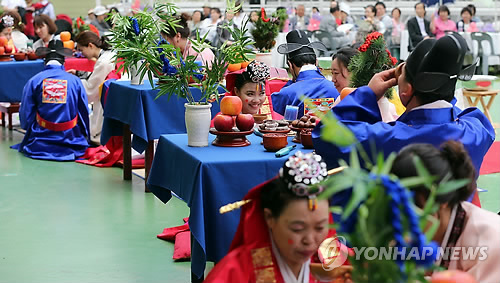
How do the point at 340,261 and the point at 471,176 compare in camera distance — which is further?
the point at 340,261

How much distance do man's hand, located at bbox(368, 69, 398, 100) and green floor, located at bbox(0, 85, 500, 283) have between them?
1520mm

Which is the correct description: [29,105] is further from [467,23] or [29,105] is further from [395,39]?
[467,23]

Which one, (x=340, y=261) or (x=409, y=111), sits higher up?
(x=409, y=111)

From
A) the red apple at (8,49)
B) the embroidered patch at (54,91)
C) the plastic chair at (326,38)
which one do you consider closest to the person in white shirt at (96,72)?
the embroidered patch at (54,91)

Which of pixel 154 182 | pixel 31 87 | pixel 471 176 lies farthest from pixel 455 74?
pixel 31 87

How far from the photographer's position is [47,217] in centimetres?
490

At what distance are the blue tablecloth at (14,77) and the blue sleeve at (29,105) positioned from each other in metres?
0.89

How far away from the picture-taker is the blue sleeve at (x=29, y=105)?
21.9 ft

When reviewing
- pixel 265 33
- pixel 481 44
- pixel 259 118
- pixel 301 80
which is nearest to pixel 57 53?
pixel 265 33

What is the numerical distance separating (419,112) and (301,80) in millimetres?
2262

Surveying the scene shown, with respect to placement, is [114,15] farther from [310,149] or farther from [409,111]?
[409,111]

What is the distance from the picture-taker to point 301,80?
4.89 m

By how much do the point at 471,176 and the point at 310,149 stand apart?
1.53 meters

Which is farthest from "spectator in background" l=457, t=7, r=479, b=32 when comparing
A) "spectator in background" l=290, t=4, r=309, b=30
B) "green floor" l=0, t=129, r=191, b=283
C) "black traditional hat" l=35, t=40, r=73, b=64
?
"green floor" l=0, t=129, r=191, b=283
